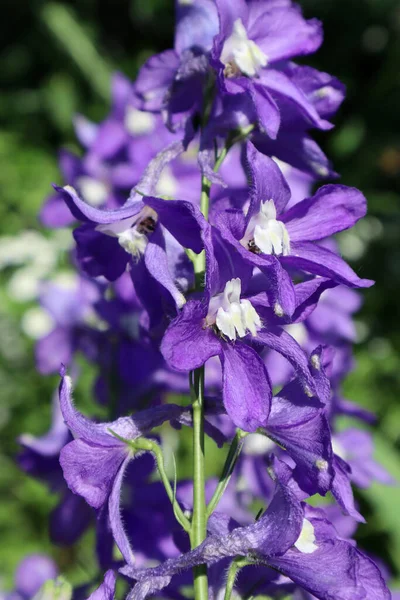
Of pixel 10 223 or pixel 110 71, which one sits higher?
pixel 110 71

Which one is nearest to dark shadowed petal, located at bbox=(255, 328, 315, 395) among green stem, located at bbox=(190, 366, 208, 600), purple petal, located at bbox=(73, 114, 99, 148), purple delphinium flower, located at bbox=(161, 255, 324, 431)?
purple delphinium flower, located at bbox=(161, 255, 324, 431)

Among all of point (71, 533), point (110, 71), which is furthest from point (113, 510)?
point (110, 71)

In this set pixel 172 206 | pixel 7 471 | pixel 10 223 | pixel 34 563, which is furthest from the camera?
pixel 10 223

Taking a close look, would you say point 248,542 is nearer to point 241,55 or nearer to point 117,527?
point 117,527

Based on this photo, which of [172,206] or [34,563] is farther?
[34,563]

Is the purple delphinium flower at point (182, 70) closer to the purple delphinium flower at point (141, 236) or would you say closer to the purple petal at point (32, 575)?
the purple delphinium flower at point (141, 236)

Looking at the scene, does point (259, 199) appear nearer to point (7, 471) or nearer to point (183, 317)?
point (183, 317)
